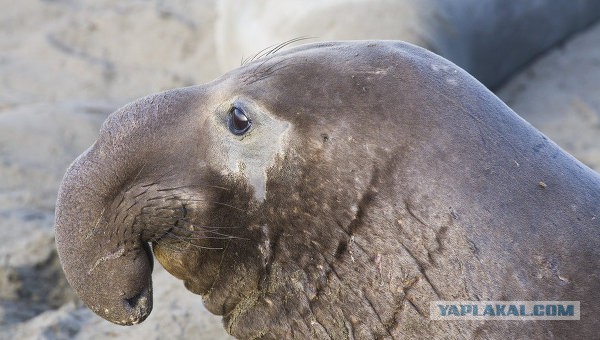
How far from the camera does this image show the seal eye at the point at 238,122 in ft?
7.85

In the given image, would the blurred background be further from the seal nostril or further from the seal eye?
the seal eye

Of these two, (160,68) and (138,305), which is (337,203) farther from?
(160,68)

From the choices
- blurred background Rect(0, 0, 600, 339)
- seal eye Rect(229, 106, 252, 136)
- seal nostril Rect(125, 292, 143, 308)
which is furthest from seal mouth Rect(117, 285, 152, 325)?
blurred background Rect(0, 0, 600, 339)

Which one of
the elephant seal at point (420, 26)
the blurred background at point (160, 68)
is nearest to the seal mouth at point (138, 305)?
the blurred background at point (160, 68)

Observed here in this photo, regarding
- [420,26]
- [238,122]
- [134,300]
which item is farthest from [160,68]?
[238,122]

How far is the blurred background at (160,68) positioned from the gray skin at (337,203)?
1.08 meters

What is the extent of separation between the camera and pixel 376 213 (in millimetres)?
2236

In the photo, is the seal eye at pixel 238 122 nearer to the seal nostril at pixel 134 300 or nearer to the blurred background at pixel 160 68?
the seal nostril at pixel 134 300

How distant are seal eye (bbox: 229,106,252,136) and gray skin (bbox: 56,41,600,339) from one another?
15 millimetres

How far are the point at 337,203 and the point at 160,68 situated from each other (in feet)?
13.8

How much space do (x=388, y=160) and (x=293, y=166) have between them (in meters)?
0.25

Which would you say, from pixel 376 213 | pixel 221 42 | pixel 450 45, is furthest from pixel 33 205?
pixel 376 213

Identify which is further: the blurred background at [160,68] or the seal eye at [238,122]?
the blurred background at [160,68]

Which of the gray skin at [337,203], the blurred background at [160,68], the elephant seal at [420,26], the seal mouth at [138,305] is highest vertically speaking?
the gray skin at [337,203]
